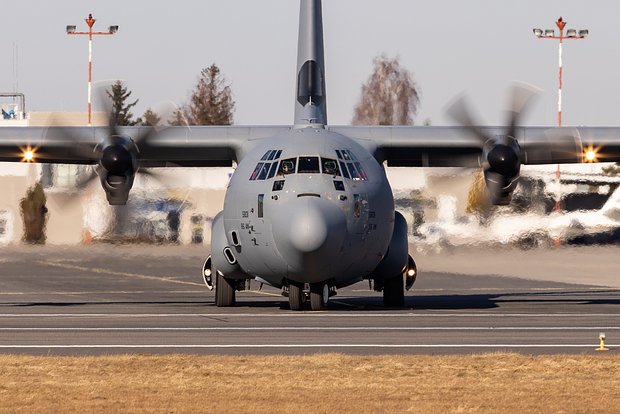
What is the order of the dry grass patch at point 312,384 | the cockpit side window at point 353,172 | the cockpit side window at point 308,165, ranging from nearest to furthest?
the dry grass patch at point 312,384 → the cockpit side window at point 308,165 → the cockpit side window at point 353,172

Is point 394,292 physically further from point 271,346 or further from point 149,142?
point 271,346

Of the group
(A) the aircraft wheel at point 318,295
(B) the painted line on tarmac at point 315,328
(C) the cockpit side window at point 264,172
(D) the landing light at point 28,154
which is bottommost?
(B) the painted line on tarmac at point 315,328

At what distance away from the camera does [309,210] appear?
24.5 metres

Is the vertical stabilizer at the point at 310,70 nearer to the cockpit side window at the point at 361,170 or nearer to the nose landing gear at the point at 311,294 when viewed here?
the cockpit side window at the point at 361,170

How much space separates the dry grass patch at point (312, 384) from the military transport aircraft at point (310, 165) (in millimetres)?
7349

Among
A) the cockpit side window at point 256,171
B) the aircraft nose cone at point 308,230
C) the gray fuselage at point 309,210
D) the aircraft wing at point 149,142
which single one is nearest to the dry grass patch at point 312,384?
the aircraft nose cone at point 308,230

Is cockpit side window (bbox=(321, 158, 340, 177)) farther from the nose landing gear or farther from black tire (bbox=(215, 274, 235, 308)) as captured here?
black tire (bbox=(215, 274, 235, 308))

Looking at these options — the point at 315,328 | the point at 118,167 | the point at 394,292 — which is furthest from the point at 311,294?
the point at 118,167

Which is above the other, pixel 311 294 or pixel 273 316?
pixel 311 294

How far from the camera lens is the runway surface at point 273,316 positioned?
19.7m

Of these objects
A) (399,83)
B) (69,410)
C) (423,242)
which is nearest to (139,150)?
(423,242)

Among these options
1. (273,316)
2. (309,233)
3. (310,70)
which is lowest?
(273,316)

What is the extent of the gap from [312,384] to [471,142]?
15.1m

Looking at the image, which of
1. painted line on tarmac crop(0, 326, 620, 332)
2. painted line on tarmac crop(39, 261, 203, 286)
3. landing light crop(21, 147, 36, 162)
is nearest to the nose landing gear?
painted line on tarmac crop(0, 326, 620, 332)
